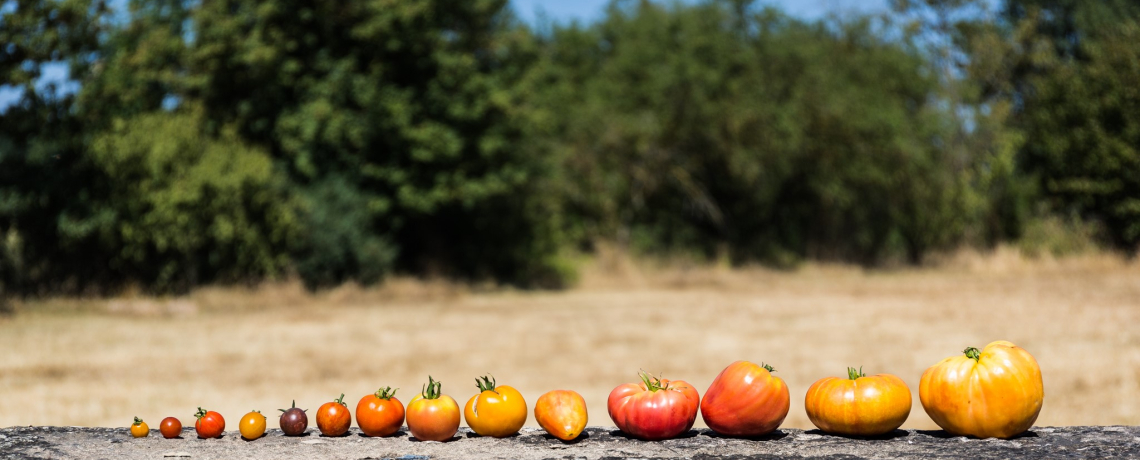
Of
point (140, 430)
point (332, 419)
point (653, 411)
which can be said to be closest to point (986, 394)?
point (653, 411)

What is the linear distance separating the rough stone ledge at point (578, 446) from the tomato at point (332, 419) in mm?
34

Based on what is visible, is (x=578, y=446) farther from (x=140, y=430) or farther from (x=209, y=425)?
(x=140, y=430)

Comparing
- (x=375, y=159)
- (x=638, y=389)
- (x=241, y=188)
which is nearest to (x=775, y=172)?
(x=375, y=159)

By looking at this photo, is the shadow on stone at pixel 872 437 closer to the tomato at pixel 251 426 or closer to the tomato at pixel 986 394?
the tomato at pixel 986 394

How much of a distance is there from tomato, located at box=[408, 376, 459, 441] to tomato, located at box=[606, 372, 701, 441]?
0.55m

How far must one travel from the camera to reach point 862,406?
322cm

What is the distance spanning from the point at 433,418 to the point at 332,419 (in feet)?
1.27

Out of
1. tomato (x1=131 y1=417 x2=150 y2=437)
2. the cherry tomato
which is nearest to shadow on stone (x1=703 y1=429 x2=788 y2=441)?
the cherry tomato

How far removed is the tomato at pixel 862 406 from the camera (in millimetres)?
3207

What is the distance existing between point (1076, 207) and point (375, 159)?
19875 mm

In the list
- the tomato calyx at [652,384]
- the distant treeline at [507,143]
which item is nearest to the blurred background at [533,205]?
the distant treeline at [507,143]

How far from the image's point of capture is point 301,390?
9578mm

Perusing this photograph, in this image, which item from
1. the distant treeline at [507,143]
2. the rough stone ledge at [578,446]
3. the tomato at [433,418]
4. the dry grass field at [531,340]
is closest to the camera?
the rough stone ledge at [578,446]

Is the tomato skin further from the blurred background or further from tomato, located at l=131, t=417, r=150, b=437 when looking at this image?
the blurred background
